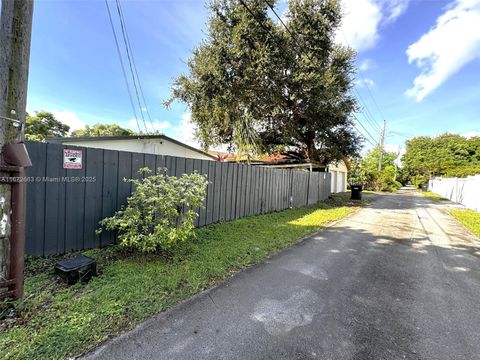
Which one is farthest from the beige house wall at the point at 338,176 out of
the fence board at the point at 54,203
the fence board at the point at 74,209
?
the fence board at the point at 54,203

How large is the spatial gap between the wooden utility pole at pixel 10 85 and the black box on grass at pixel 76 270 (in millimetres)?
475

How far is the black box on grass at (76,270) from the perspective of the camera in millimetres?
2745

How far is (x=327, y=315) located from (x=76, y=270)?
2.84 meters

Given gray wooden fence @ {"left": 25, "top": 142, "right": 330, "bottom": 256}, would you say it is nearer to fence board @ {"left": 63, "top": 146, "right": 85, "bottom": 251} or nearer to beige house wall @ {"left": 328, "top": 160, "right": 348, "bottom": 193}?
fence board @ {"left": 63, "top": 146, "right": 85, "bottom": 251}

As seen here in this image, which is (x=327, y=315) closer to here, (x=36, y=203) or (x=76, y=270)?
(x=76, y=270)

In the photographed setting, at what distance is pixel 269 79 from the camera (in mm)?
10672

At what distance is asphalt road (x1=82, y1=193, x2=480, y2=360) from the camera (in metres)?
2.01

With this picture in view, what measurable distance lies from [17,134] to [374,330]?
3.86 metres

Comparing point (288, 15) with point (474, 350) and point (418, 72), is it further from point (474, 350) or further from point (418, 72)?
point (474, 350)

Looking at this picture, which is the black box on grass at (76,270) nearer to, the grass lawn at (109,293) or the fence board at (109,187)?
the grass lawn at (109,293)

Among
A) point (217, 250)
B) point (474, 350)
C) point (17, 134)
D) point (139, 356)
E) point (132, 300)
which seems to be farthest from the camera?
point (217, 250)

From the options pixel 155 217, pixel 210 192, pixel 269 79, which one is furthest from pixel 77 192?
pixel 269 79

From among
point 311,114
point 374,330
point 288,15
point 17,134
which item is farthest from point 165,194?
point 288,15

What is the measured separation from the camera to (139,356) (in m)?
1.88
